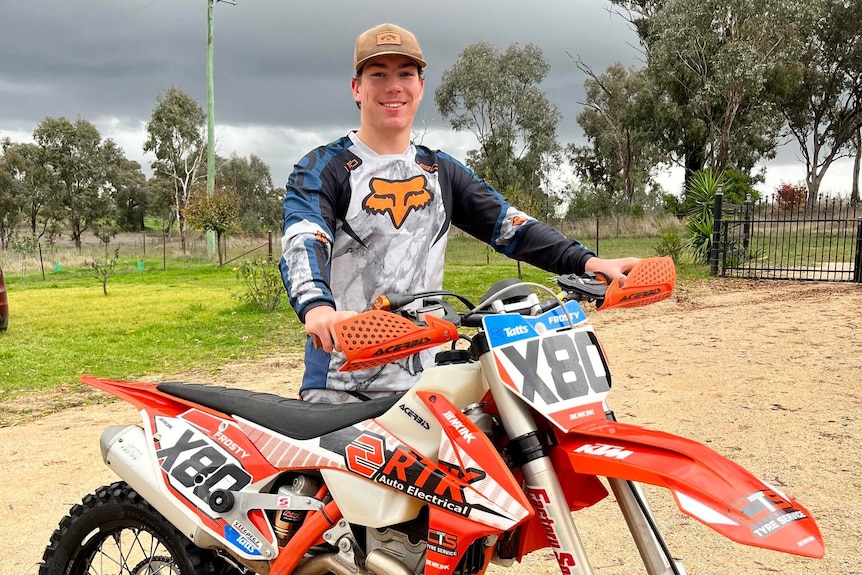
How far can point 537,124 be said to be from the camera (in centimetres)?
4466

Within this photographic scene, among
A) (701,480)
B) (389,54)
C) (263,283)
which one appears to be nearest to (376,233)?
(389,54)

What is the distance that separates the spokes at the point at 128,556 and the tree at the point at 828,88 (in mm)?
39194

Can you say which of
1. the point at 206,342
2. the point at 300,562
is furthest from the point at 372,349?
the point at 206,342

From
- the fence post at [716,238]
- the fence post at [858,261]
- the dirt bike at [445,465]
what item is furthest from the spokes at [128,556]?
the fence post at [716,238]

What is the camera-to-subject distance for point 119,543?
8.32 feet

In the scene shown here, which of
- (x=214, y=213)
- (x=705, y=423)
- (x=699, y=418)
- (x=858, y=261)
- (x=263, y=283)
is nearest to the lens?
(x=705, y=423)

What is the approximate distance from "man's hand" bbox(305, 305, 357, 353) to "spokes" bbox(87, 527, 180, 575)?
1.18 m

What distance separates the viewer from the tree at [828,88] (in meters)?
37.2

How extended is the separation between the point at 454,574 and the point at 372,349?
694 mm

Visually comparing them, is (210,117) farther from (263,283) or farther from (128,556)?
(128,556)

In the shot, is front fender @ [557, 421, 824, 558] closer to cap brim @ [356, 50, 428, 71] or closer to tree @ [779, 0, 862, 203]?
cap brim @ [356, 50, 428, 71]

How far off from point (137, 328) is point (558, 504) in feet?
36.3

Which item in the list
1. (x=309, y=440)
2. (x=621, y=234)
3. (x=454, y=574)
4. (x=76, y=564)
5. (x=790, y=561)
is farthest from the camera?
(x=621, y=234)

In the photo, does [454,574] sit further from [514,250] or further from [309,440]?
[514,250]
